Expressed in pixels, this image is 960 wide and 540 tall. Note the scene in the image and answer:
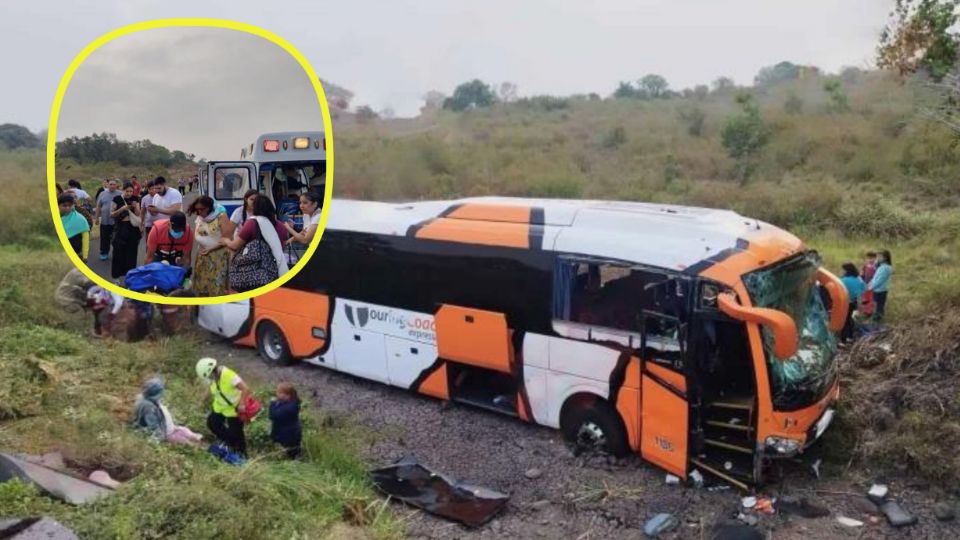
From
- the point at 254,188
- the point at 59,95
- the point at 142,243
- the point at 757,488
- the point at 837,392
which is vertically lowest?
the point at 757,488

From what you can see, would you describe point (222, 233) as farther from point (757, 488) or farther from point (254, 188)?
point (757, 488)

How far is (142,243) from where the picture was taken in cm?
206

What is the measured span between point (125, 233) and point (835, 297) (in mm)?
8677

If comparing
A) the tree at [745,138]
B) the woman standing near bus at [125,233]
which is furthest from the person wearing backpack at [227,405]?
the tree at [745,138]

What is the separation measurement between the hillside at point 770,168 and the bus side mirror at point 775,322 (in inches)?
156

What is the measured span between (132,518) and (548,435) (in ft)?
17.3

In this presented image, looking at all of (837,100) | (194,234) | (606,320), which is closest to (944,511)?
(606,320)

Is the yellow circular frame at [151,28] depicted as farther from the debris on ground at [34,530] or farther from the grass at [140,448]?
the debris on ground at [34,530]

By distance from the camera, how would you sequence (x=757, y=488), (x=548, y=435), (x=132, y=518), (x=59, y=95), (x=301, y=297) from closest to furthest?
(x=59, y=95) → (x=132, y=518) → (x=757, y=488) → (x=548, y=435) → (x=301, y=297)

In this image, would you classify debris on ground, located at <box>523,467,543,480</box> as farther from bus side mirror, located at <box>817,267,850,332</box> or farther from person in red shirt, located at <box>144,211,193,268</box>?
person in red shirt, located at <box>144,211,193,268</box>

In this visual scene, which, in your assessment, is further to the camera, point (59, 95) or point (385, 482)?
point (385, 482)

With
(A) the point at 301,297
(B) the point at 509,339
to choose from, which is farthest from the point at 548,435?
(A) the point at 301,297

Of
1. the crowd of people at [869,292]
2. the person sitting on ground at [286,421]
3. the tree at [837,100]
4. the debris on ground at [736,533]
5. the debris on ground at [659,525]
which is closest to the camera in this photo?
the debris on ground at [736,533]

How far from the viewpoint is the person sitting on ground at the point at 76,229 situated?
1885 millimetres
